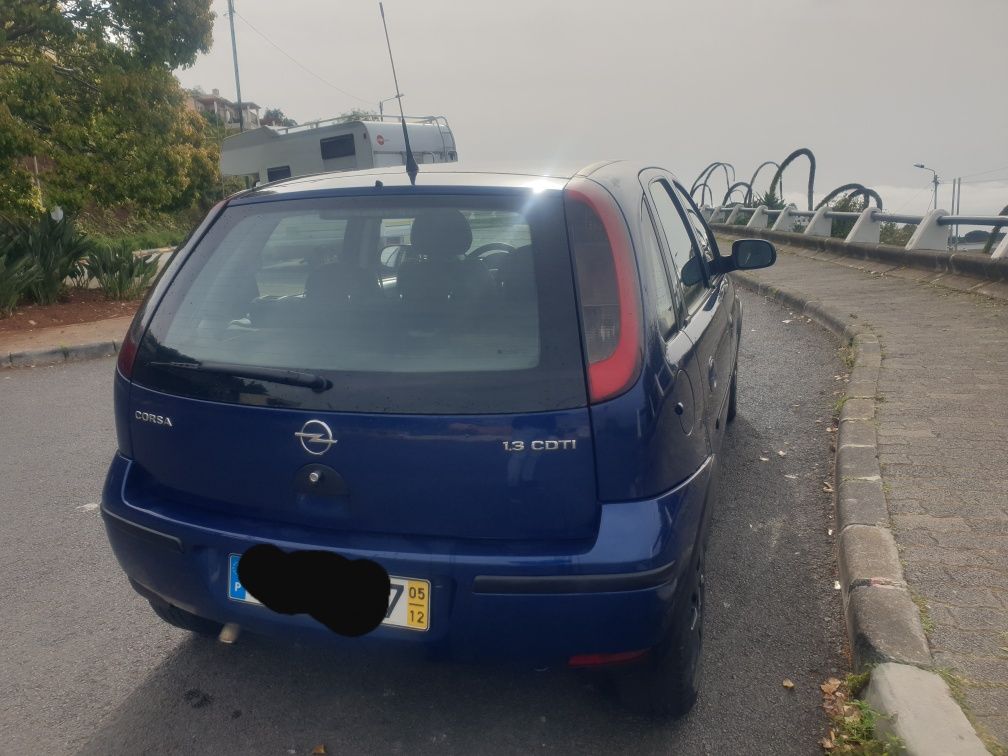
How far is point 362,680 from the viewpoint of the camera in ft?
9.82

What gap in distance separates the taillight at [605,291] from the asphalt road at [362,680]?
961 millimetres

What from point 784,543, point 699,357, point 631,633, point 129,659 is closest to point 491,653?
point 631,633

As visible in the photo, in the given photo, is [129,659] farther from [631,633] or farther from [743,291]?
[743,291]

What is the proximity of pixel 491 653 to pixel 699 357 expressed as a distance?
1313 millimetres

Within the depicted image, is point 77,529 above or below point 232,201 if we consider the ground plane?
below

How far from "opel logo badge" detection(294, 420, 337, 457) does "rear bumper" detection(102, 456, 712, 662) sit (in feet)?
0.79

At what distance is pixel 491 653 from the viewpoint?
2.38m

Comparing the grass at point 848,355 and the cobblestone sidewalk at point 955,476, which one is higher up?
the cobblestone sidewalk at point 955,476

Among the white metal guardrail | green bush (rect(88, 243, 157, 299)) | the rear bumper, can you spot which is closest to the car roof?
the rear bumper

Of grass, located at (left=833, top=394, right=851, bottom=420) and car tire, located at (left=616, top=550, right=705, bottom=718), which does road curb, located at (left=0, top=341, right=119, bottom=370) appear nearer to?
grass, located at (left=833, top=394, right=851, bottom=420)

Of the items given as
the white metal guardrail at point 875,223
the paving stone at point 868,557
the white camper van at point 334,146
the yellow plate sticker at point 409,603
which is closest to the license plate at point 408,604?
the yellow plate sticker at point 409,603

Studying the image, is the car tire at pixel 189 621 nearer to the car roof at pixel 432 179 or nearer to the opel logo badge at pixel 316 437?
the opel logo badge at pixel 316 437

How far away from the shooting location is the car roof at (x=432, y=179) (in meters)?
2.60

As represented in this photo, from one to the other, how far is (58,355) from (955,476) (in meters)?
8.41
